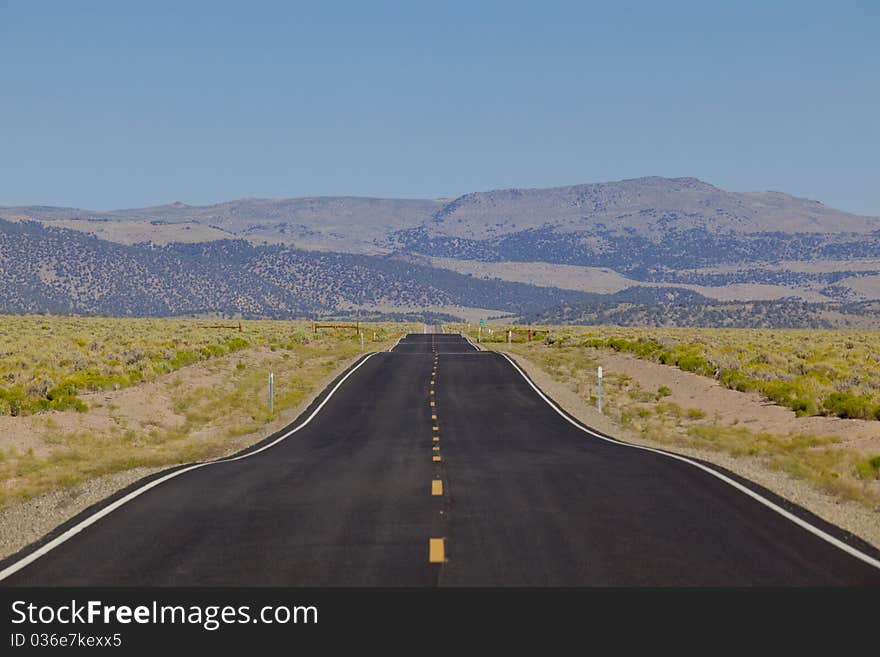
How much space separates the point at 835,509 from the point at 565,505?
397 cm

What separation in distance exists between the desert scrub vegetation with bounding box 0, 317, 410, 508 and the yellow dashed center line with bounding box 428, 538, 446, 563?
8397 millimetres

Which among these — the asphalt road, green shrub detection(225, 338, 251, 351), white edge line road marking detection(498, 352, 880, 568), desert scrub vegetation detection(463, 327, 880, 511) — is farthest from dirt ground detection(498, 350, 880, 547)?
green shrub detection(225, 338, 251, 351)

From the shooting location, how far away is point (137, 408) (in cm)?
3141

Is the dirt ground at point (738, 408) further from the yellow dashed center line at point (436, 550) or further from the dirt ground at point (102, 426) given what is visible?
the yellow dashed center line at point (436, 550)

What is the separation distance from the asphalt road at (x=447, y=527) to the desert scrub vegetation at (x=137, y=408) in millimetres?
3266

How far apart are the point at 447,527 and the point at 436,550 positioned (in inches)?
56.5

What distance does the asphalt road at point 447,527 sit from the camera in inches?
426

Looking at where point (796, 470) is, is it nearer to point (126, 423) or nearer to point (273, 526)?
point (273, 526)

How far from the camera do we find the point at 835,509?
15516mm

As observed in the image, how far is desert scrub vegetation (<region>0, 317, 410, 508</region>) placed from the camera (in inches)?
880

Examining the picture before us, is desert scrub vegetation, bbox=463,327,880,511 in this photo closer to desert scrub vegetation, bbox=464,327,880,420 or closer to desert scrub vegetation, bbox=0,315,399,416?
desert scrub vegetation, bbox=464,327,880,420

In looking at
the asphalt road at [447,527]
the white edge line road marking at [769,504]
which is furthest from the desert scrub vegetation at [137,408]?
the white edge line road marking at [769,504]

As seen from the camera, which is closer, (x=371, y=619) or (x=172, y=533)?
(x=371, y=619)

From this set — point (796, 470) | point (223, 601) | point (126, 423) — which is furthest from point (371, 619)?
point (126, 423)
